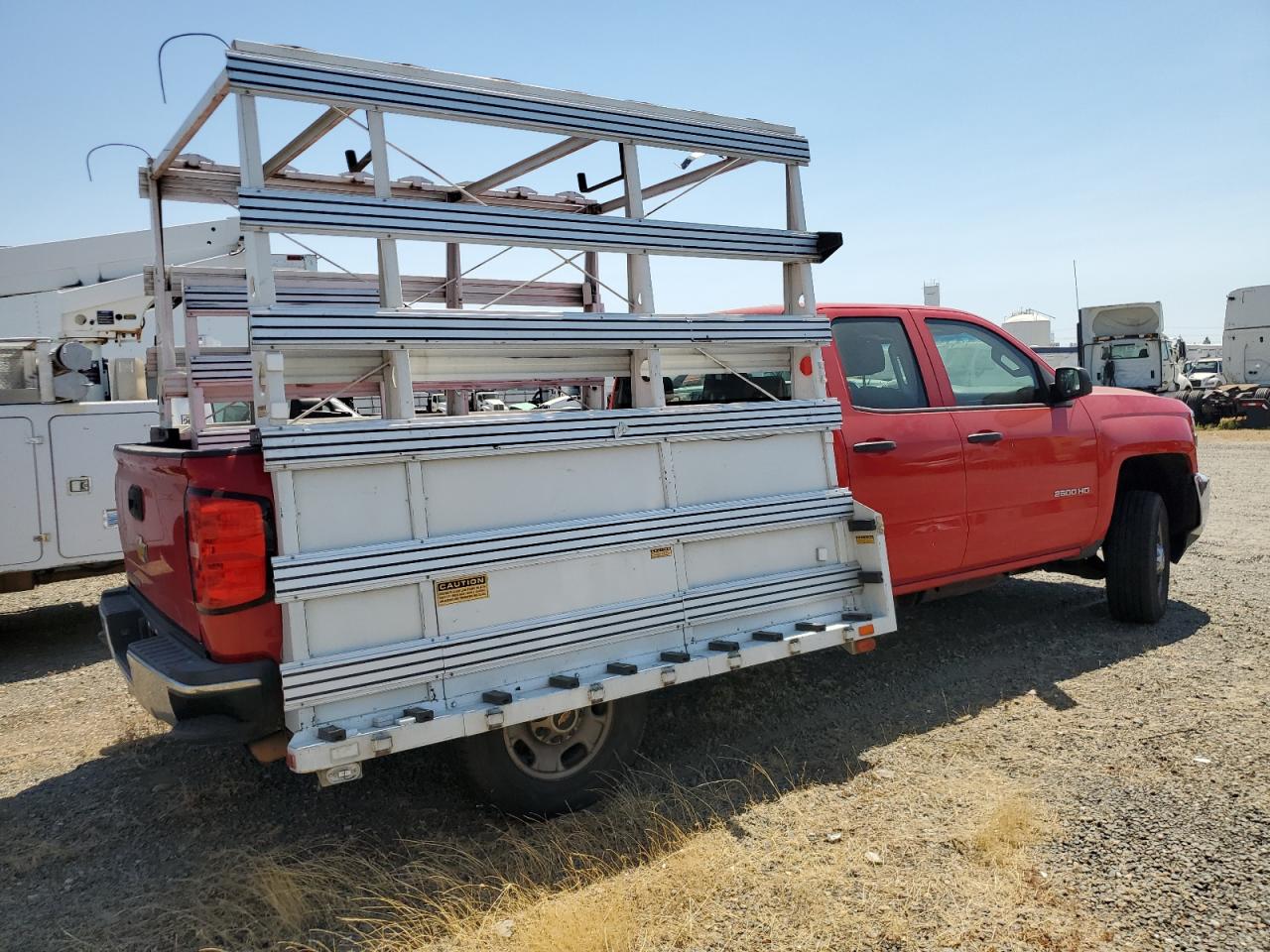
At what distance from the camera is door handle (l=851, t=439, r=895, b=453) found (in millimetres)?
4534

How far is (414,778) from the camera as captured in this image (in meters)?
4.07

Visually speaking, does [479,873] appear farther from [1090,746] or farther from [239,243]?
[239,243]

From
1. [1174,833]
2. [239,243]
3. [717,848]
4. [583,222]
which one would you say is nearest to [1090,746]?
[1174,833]

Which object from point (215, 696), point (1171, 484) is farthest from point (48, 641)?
point (1171, 484)

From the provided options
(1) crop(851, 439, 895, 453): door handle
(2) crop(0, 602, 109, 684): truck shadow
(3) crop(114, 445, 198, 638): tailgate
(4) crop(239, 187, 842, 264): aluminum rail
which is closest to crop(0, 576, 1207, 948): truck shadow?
(3) crop(114, 445, 198, 638): tailgate

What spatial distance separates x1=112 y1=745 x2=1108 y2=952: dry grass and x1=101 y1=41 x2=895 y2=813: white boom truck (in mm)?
364

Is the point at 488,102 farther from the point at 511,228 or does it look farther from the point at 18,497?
the point at 18,497

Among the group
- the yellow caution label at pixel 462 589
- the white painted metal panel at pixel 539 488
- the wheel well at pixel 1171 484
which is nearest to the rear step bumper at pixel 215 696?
→ the yellow caution label at pixel 462 589

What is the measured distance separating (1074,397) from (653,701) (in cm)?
302

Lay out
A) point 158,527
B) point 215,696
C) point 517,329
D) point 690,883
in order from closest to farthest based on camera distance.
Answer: point 215,696 < point 690,883 < point 517,329 < point 158,527

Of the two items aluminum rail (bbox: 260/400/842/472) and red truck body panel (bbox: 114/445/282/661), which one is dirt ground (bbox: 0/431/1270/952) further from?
aluminum rail (bbox: 260/400/842/472)

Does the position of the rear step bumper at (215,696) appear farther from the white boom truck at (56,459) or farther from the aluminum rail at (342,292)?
the white boom truck at (56,459)

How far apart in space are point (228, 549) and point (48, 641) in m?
5.47

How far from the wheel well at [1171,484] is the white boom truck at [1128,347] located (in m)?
17.7
